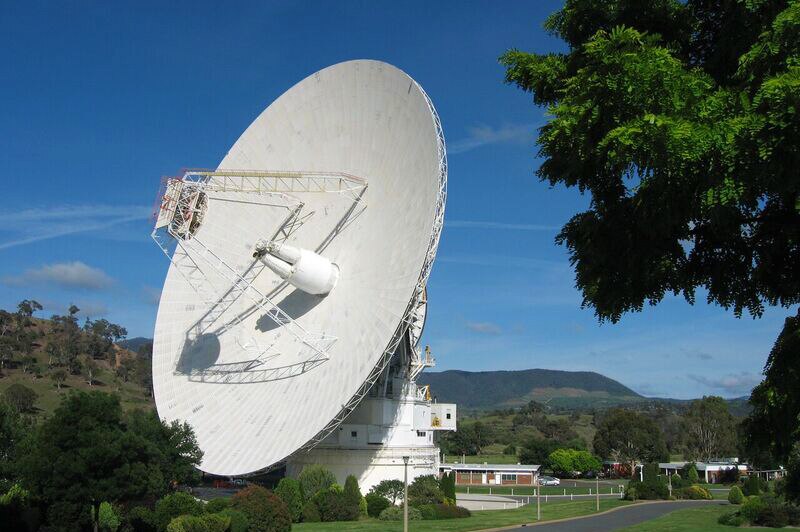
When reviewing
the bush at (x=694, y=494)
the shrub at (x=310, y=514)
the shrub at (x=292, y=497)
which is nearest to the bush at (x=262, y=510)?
the shrub at (x=292, y=497)

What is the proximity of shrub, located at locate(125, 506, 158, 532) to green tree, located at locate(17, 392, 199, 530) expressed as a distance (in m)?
3.88

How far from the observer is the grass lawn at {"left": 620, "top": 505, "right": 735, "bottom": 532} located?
4194cm

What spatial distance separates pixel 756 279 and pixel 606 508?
4965 cm

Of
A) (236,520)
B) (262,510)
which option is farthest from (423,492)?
(236,520)

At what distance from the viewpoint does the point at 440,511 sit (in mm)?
Answer: 48156

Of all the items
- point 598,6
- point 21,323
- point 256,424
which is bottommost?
point 256,424

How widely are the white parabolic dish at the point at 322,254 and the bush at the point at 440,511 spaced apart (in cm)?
1427

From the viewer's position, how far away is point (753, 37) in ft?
36.0

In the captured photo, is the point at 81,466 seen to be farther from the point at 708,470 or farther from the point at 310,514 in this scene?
the point at 708,470

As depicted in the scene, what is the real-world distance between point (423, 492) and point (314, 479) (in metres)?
7.69

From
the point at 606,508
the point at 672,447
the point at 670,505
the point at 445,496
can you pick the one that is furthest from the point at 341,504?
the point at 672,447

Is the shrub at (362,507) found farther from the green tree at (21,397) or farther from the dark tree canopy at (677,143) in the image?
the green tree at (21,397)

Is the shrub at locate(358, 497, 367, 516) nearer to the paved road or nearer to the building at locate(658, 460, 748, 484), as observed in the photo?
the paved road

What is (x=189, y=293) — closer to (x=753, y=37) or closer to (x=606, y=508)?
(x=606, y=508)
